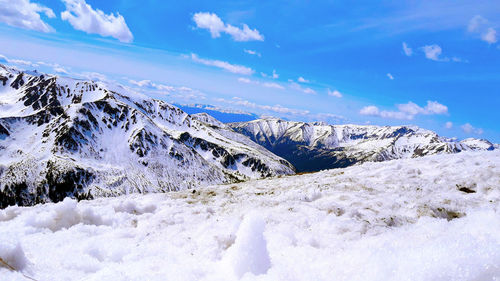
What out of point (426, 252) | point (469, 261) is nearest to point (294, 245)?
point (426, 252)

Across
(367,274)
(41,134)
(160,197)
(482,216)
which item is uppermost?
(482,216)

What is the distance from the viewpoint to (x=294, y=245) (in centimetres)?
812

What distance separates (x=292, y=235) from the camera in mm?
8781

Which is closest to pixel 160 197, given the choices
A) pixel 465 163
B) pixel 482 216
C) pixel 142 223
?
pixel 142 223

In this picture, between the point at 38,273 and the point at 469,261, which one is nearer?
the point at 469,261

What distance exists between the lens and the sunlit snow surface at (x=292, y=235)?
5305mm

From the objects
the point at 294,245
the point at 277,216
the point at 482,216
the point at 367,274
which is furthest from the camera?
the point at 277,216

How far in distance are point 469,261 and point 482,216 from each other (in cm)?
434

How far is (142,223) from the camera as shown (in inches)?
452

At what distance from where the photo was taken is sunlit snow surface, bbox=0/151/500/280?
5305 mm

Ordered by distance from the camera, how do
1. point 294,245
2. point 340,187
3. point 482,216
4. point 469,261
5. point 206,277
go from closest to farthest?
1. point 469,261
2. point 206,277
3. point 482,216
4. point 294,245
5. point 340,187

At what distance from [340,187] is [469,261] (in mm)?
11358

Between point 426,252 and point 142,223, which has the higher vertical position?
point 426,252

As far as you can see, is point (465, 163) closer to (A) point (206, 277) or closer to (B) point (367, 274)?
(B) point (367, 274)
